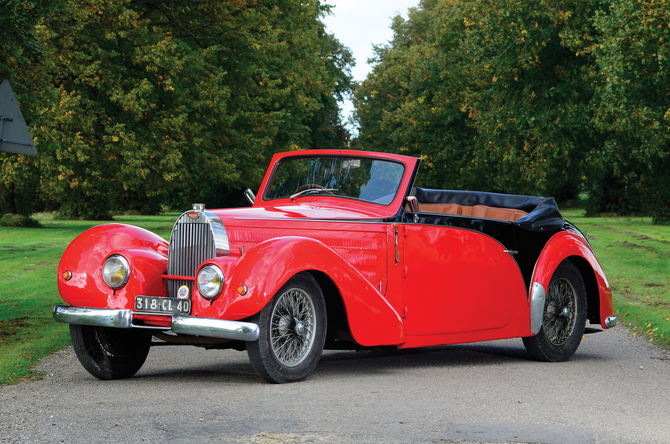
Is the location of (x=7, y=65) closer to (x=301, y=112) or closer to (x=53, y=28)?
(x=53, y=28)

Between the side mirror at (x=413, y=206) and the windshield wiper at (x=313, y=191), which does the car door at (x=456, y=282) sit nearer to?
the side mirror at (x=413, y=206)

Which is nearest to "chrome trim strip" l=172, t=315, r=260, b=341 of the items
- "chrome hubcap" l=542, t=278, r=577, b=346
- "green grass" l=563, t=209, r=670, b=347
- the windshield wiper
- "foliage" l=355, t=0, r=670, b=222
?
the windshield wiper

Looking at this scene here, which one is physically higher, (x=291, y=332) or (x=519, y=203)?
(x=519, y=203)

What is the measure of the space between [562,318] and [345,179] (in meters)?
2.75

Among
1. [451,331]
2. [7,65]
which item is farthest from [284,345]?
[7,65]

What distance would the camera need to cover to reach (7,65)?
395 inches

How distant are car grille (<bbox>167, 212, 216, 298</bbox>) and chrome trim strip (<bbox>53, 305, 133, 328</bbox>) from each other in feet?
1.76

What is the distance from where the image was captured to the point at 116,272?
6383 millimetres

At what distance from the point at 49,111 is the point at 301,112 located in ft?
43.6

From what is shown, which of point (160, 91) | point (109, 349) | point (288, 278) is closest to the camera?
point (288, 278)

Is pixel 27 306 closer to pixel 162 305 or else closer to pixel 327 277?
pixel 162 305

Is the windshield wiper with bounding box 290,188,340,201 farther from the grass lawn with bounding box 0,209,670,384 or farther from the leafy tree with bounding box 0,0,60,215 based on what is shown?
the leafy tree with bounding box 0,0,60,215

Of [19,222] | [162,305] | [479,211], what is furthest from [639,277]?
[19,222]

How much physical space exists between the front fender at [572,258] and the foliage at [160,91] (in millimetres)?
14628
